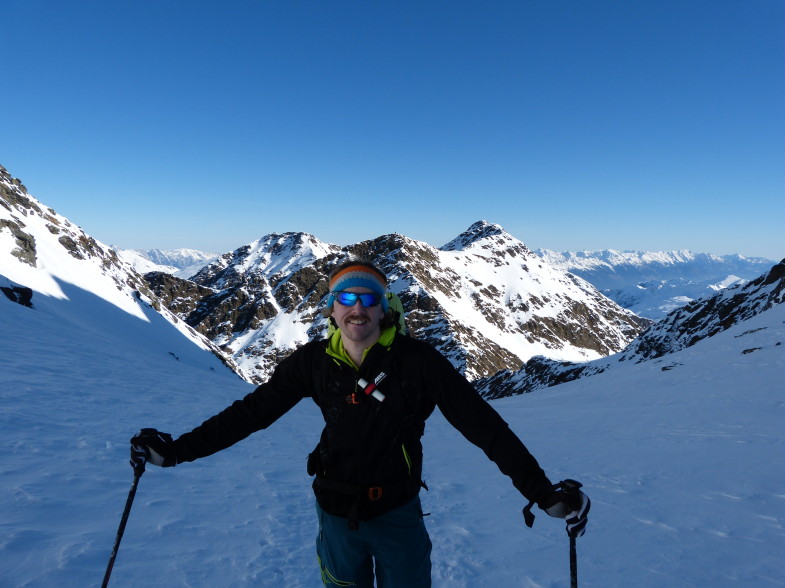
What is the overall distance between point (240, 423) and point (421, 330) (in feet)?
473

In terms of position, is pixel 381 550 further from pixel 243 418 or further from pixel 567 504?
pixel 243 418

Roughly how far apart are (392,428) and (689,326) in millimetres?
56065

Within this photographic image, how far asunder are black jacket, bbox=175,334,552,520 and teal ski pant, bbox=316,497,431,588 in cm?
10

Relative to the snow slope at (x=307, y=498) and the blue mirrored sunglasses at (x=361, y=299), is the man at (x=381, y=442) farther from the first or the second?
the snow slope at (x=307, y=498)

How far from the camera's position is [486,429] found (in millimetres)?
2922

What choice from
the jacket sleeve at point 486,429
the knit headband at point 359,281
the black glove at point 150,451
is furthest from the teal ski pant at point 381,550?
the knit headband at point 359,281

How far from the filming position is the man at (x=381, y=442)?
2928 millimetres

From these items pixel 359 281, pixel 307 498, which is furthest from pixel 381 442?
pixel 307 498

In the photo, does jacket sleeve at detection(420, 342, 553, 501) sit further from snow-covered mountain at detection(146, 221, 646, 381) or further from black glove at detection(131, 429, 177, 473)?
snow-covered mountain at detection(146, 221, 646, 381)

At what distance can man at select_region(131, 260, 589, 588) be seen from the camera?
115 inches

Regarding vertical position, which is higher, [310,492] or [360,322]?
[360,322]

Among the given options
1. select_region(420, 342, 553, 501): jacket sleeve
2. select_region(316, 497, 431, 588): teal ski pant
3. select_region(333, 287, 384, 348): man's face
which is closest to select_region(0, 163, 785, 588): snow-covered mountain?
select_region(316, 497, 431, 588): teal ski pant

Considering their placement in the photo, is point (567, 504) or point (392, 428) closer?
point (567, 504)

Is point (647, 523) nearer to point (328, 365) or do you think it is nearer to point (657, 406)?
point (328, 365)
